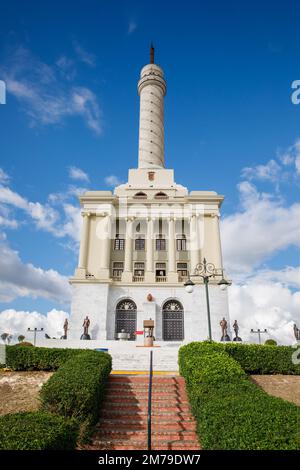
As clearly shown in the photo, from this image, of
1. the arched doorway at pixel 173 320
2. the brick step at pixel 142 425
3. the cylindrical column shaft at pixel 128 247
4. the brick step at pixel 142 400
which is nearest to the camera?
the brick step at pixel 142 425

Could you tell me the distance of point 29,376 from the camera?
46.3 ft

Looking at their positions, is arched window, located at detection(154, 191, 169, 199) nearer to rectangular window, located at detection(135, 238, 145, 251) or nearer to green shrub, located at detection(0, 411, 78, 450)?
rectangular window, located at detection(135, 238, 145, 251)

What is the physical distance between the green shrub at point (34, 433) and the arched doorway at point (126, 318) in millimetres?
29254

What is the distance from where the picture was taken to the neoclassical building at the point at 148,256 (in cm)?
3491

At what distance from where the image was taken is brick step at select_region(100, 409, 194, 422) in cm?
1049

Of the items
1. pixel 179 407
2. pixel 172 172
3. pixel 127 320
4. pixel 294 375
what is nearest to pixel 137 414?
pixel 179 407

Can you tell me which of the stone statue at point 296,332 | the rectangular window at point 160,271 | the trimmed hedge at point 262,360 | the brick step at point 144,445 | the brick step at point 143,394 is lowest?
the brick step at point 144,445

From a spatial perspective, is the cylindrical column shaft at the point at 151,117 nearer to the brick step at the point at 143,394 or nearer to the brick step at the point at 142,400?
the brick step at the point at 143,394

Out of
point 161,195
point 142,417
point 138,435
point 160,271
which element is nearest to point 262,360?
point 142,417

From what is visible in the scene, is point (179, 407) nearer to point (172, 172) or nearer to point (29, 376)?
point (29, 376)

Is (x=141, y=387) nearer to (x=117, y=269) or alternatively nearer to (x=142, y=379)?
(x=142, y=379)

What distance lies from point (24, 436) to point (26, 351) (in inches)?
408

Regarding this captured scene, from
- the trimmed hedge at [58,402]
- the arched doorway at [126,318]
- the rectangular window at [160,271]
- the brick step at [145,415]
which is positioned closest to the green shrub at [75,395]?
the trimmed hedge at [58,402]
